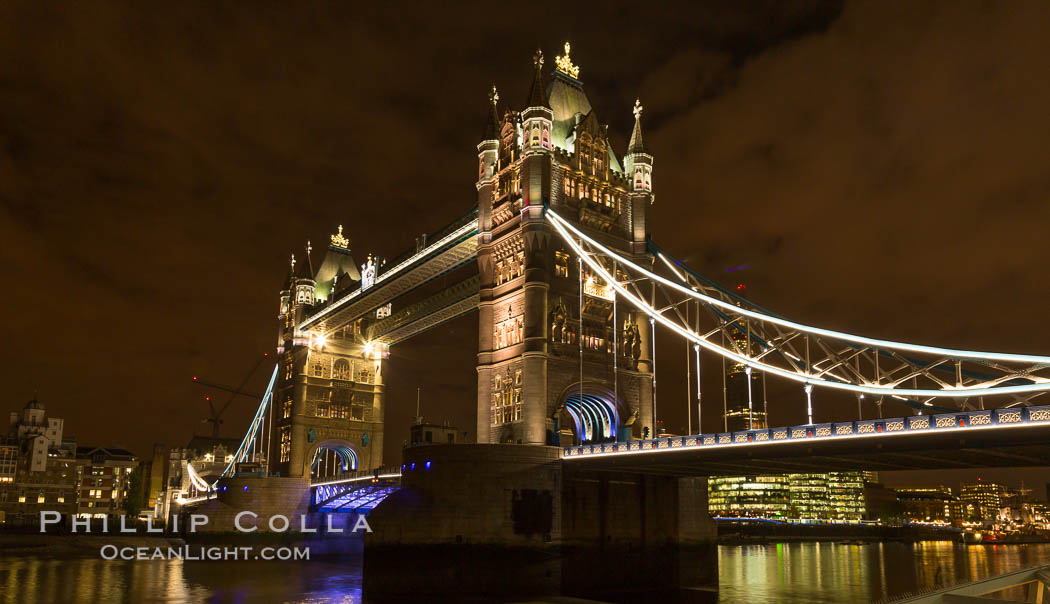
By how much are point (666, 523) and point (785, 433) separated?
15388mm

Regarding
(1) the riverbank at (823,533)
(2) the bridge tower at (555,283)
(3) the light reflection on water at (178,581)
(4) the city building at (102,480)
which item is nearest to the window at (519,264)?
(2) the bridge tower at (555,283)

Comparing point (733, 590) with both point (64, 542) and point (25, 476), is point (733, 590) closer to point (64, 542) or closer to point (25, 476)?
point (64, 542)

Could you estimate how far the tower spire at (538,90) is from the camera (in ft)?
163

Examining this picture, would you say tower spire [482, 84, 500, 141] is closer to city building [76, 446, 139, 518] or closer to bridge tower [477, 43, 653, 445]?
bridge tower [477, 43, 653, 445]

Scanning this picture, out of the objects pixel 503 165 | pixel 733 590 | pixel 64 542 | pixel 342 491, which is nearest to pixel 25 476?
pixel 64 542

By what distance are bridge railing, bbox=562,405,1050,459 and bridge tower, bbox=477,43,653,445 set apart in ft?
29.5

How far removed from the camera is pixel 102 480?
5079 inches

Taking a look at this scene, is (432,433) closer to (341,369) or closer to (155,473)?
(341,369)

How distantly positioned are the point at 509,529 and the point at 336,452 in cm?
5225

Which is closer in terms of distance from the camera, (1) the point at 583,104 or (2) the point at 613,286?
(2) the point at 613,286

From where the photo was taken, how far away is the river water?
137ft

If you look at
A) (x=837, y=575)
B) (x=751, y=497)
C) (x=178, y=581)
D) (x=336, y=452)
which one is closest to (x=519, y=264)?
(x=178, y=581)

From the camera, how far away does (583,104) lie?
54312 mm

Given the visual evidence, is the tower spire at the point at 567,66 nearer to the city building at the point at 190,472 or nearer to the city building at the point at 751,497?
the city building at the point at 190,472
